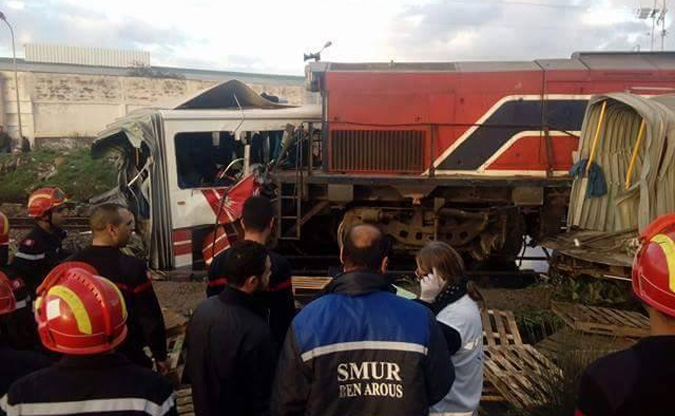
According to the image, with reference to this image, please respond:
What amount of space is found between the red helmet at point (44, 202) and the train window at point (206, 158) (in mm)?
3216

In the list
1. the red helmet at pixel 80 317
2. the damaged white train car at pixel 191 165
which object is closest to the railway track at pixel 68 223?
the damaged white train car at pixel 191 165

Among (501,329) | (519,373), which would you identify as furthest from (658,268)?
(501,329)

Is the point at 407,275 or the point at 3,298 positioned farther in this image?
the point at 407,275

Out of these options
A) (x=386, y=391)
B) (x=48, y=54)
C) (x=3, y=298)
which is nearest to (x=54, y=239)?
(x=3, y=298)

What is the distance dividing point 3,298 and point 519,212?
6698mm

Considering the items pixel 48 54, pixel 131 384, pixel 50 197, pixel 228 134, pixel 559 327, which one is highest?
pixel 48 54

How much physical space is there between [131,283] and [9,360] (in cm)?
104

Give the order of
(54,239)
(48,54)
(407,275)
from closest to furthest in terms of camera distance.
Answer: (54,239) < (407,275) < (48,54)

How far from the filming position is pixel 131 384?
1833mm

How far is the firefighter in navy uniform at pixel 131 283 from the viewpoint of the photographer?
3266 mm

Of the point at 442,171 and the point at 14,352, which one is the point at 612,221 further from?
the point at 14,352

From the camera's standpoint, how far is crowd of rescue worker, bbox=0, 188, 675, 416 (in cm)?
173

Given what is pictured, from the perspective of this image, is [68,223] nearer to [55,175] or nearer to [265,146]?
[265,146]

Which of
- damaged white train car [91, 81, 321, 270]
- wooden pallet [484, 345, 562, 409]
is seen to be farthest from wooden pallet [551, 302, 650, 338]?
damaged white train car [91, 81, 321, 270]
